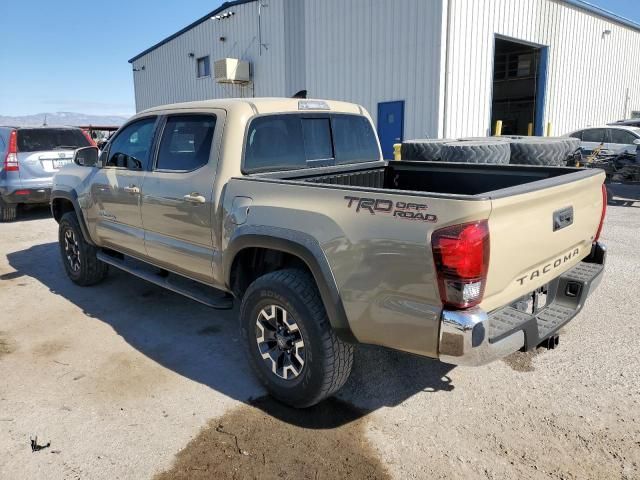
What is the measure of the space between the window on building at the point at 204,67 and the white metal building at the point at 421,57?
0.08 metres

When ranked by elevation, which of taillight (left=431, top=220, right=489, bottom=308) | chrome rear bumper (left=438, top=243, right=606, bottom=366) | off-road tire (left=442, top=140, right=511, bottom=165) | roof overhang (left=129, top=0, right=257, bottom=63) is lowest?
chrome rear bumper (left=438, top=243, right=606, bottom=366)

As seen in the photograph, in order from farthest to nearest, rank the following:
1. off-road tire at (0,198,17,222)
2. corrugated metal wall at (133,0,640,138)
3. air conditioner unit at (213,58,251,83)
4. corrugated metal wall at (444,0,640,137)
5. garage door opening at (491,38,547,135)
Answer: garage door opening at (491,38,547,135) < air conditioner unit at (213,58,251,83) < corrugated metal wall at (444,0,640,137) < corrugated metal wall at (133,0,640,138) < off-road tire at (0,198,17,222)

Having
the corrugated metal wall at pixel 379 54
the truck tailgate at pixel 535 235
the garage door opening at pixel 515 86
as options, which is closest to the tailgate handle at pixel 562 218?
the truck tailgate at pixel 535 235

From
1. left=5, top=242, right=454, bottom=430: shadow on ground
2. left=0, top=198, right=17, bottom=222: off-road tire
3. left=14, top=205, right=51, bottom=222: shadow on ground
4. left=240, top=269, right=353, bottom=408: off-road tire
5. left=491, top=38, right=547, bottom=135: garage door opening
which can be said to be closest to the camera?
left=240, top=269, right=353, bottom=408: off-road tire

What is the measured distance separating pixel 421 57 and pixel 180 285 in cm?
1090

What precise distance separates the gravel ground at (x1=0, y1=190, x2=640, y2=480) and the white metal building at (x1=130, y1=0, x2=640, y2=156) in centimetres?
982

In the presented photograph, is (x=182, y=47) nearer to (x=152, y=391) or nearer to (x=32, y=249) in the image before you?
(x=32, y=249)

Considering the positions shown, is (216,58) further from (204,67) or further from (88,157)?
(88,157)

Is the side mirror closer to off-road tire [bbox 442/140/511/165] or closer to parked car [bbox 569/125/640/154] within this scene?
off-road tire [bbox 442/140/511/165]

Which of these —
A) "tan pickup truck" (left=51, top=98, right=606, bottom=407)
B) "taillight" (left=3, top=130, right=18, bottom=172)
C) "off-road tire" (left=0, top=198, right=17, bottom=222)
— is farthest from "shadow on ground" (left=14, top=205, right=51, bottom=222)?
"tan pickup truck" (left=51, top=98, right=606, bottom=407)

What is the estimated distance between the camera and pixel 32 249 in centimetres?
761

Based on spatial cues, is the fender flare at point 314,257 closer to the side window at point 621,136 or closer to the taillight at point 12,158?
the taillight at point 12,158

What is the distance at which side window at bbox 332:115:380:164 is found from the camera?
429 cm

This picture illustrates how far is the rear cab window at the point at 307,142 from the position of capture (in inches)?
142
